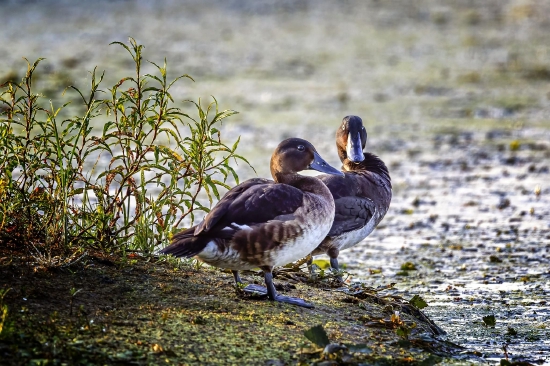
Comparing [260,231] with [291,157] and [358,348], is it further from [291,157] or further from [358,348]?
[358,348]

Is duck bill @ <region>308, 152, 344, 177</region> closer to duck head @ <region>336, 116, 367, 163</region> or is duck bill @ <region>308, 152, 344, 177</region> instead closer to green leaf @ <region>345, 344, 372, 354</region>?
duck head @ <region>336, 116, 367, 163</region>

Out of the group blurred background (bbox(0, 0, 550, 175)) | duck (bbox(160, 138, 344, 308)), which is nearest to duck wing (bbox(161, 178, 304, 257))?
duck (bbox(160, 138, 344, 308))

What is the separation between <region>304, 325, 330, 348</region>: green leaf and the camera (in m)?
4.27

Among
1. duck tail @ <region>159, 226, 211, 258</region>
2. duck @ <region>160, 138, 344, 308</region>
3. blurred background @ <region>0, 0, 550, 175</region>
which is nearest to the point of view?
duck tail @ <region>159, 226, 211, 258</region>

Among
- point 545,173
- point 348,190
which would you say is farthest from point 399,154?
Answer: point 348,190

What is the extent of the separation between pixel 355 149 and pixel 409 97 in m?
7.96

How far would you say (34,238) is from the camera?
16.4 ft

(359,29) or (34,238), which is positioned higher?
(359,29)

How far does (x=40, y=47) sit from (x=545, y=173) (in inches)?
388

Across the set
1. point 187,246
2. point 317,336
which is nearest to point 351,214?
point 187,246

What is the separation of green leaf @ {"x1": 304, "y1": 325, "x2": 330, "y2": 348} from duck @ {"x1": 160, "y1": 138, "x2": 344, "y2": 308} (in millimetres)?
686

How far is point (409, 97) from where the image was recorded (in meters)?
14.9

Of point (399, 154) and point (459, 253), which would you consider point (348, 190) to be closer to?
point (459, 253)

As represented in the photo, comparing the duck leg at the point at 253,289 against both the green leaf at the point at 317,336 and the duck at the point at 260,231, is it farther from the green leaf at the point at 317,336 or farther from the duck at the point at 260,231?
the green leaf at the point at 317,336
